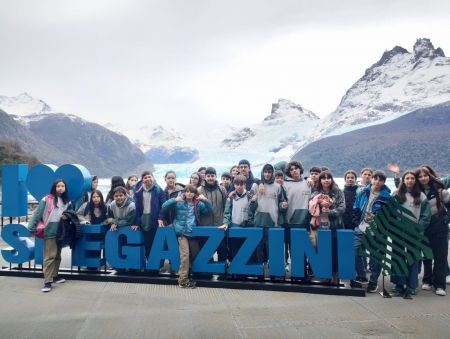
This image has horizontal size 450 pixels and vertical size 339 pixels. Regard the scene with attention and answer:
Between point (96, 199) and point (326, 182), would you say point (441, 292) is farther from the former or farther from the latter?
point (96, 199)

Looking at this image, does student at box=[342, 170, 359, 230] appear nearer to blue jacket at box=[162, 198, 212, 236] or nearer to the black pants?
the black pants

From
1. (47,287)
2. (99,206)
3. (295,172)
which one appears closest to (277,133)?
(99,206)

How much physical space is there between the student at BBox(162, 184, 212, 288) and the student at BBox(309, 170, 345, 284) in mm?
1616

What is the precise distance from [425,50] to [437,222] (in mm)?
131229

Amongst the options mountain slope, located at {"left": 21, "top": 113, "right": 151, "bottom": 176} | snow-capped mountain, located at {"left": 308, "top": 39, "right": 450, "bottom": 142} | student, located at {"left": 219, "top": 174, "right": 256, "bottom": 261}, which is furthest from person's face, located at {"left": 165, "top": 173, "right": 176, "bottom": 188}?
mountain slope, located at {"left": 21, "top": 113, "right": 151, "bottom": 176}

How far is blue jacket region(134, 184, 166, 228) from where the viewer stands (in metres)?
6.37

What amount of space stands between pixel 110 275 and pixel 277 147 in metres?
117

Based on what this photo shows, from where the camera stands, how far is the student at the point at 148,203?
6367 mm

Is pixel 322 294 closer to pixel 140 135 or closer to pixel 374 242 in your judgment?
pixel 374 242

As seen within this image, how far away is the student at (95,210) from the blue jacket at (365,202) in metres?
3.91

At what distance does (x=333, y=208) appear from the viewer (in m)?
5.77

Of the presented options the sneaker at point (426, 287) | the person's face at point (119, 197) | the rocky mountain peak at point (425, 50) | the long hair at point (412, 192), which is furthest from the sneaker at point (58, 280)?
the rocky mountain peak at point (425, 50)

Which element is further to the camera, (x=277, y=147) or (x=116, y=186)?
(x=277, y=147)

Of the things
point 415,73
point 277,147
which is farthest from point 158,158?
point 415,73
